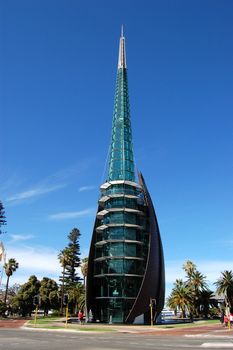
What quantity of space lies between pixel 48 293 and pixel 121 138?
39.0 metres

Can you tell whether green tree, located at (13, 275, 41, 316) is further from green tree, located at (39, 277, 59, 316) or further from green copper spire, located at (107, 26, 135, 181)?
green copper spire, located at (107, 26, 135, 181)

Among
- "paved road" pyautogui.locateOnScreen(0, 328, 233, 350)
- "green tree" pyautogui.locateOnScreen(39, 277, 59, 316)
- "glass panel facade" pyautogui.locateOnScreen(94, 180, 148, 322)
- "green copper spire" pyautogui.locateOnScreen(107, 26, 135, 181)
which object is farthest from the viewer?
"green tree" pyautogui.locateOnScreen(39, 277, 59, 316)

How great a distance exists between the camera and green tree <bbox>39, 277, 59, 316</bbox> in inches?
3132

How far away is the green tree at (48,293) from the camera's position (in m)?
79.6

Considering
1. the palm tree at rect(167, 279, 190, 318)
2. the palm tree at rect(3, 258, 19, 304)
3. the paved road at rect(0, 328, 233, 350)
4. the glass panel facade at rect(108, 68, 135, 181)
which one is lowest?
the paved road at rect(0, 328, 233, 350)

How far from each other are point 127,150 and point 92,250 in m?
20.7

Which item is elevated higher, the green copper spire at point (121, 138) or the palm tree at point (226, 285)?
the green copper spire at point (121, 138)

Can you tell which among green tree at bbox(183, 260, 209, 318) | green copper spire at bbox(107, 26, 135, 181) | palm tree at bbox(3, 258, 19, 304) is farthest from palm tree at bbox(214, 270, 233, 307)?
palm tree at bbox(3, 258, 19, 304)

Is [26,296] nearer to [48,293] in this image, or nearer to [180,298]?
[48,293]

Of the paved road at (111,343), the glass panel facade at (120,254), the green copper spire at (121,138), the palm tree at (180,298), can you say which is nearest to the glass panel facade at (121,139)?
the green copper spire at (121,138)

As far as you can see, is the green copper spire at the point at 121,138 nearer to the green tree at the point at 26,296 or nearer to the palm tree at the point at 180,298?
the palm tree at the point at 180,298

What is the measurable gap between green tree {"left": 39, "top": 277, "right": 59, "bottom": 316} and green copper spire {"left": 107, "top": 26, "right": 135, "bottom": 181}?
1222 inches

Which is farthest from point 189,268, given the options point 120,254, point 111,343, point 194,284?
point 111,343

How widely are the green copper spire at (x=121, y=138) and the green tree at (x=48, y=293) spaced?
31.0 meters
